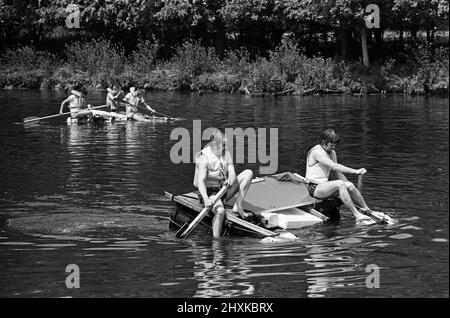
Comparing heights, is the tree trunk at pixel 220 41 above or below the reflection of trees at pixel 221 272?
above

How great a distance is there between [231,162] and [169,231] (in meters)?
1.75

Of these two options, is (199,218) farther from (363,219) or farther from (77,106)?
(77,106)

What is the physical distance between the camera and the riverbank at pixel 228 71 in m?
47.9

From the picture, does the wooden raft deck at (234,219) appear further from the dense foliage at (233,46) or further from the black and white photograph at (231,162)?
the dense foliage at (233,46)

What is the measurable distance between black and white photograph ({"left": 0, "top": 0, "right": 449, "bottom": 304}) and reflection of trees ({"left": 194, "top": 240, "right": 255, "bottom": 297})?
45mm

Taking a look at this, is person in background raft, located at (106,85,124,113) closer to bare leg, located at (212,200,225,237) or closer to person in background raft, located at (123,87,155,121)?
person in background raft, located at (123,87,155,121)

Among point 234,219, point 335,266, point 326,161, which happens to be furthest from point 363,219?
point 335,266

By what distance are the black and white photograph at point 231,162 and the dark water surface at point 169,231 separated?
0.19 ft

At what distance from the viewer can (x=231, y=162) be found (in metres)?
17.2

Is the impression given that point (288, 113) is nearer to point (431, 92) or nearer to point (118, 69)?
point (431, 92)

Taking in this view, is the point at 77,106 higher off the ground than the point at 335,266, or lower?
higher

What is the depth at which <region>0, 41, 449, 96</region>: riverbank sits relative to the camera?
47.9 m

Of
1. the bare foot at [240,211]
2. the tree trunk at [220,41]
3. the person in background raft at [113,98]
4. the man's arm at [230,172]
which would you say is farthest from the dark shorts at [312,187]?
the tree trunk at [220,41]
